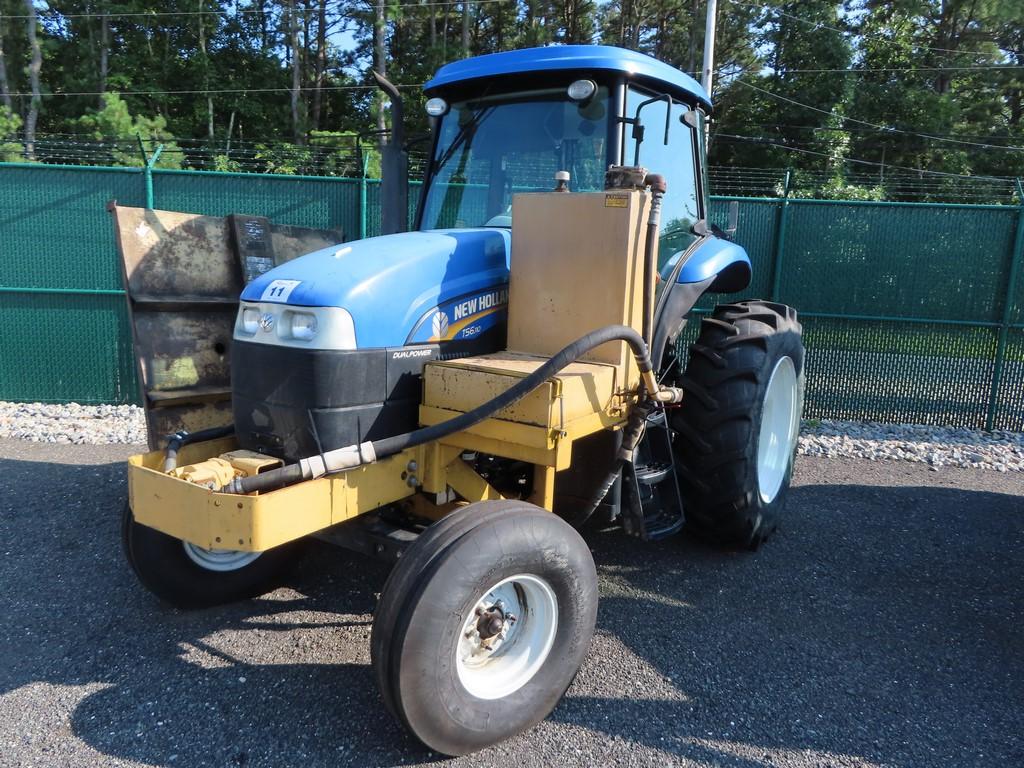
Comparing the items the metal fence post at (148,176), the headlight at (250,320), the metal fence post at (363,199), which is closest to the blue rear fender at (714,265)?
the headlight at (250,320)

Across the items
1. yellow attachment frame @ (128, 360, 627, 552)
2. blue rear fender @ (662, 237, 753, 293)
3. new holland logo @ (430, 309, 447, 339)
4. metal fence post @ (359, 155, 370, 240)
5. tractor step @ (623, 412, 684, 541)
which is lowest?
tractor step @ (623, 412, 684, 541)

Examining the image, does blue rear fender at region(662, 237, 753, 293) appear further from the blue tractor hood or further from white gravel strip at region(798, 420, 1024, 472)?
white gravel strip at region(798, 420, 1024, 472)

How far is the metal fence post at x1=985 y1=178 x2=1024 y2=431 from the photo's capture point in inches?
271

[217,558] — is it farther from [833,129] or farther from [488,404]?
[833,129]

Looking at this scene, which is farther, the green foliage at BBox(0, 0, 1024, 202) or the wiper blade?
the green foliage at BBox(0, 0, 1024, 202)

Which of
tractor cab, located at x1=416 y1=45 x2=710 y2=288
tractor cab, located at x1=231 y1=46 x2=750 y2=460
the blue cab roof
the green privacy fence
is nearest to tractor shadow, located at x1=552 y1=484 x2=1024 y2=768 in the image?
tractor cab, located at x1=231 y1=46 x2=750 y2=460

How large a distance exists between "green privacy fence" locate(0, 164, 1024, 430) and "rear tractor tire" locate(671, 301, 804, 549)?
3482 mm

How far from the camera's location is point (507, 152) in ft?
11.6

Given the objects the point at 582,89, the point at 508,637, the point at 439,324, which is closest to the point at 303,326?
the point at 439,324

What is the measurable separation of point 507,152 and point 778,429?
2.37 meters

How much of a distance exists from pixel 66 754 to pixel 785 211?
271 inches

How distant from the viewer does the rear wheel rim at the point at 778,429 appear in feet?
14.2

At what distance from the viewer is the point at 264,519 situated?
234cm

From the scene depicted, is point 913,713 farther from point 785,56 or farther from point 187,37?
point 187,37
